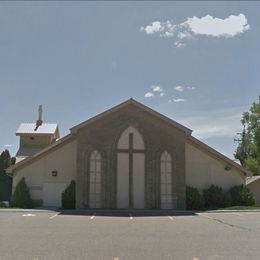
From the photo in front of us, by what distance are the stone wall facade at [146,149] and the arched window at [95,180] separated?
0.87 feet

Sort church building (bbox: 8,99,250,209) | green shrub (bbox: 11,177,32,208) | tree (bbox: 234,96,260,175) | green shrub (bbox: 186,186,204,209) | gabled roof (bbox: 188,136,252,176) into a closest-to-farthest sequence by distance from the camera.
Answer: church building (bbox: 8,99,250,209)
green shrub (bbox: 186,186,204,209)
green shrub (bbox: 11,177,32,208)
gabled roof (bbox: 188,136,252,176)
tree (bbox: 234,96,260,175)

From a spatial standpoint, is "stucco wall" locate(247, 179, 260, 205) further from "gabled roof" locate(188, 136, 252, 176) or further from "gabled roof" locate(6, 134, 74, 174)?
"gabled roof" locate(6, 134, 74, 174)

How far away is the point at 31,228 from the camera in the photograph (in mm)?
18172

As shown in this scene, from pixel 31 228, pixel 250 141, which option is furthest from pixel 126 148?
pixel 250 141

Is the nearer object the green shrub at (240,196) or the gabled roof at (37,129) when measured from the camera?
the green shrub at (240,196)

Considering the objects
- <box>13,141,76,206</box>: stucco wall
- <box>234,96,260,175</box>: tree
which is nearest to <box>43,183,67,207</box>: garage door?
<box>13,141,76,206</box>: stucco wall

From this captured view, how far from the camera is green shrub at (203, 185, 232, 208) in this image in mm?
33344

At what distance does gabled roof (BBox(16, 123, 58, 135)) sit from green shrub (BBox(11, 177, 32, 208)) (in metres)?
14.1

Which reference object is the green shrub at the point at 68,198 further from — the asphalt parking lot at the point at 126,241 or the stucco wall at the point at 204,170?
the asphalt parking lot at the point at 126,241

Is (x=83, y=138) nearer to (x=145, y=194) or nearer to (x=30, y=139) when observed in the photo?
(x=145, y=194)

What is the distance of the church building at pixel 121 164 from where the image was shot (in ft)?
103

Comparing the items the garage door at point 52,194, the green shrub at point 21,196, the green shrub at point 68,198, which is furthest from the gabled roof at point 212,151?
the green shrub at point 21,196

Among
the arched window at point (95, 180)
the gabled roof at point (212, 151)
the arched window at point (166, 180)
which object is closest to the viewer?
the arched window at point (95, 180)

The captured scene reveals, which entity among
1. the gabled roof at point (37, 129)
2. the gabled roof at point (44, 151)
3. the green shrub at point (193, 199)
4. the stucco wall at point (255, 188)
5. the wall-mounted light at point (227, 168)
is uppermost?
the gabled roof at point (37, 129)
